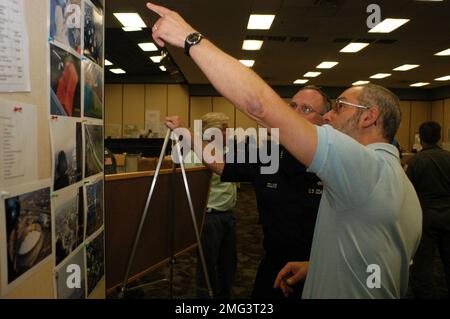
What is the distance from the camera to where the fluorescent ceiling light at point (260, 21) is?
469 cm

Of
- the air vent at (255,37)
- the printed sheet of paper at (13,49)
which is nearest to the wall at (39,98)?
the printed sheet of paper at (13,49)

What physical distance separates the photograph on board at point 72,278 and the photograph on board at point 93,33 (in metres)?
0.67

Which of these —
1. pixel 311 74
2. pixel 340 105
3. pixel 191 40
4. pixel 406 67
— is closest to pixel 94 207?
pixel 191 40

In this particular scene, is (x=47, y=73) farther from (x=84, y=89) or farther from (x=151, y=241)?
(x=151, y=241)

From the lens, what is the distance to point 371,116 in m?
1.04

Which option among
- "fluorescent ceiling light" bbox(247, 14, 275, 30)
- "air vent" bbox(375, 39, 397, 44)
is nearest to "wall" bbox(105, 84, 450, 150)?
"air vent" bbox(375, 39, 397, 44)

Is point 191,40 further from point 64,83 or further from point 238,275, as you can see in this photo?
point 238,275

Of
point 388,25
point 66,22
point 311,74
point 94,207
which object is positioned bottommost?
point 94,207

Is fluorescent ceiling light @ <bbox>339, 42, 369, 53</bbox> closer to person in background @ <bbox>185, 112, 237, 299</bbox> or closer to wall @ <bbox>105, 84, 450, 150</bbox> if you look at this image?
wall @ <bbox>105, 84, 450, 150</bbox>

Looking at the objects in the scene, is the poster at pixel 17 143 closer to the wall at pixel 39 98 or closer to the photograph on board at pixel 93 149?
the wall at pixel 39 98

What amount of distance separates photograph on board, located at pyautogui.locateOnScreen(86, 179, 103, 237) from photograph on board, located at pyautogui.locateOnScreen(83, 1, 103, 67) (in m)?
0.46

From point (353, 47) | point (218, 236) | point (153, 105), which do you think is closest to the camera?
point (218, 236)

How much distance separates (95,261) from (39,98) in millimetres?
731

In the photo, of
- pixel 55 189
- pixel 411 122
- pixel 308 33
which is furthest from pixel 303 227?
pixel 411 122
